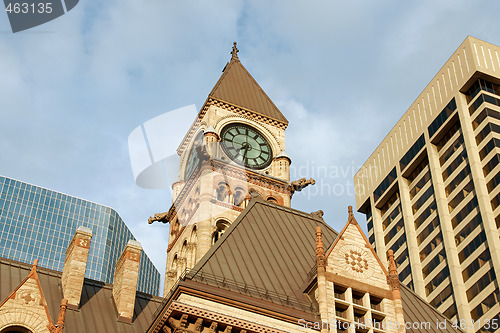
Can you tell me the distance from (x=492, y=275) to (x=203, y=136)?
137 ft

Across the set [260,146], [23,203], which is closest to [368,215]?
[260,146]

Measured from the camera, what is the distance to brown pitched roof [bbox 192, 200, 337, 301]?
34.8 m

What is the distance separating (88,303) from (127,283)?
2199mm

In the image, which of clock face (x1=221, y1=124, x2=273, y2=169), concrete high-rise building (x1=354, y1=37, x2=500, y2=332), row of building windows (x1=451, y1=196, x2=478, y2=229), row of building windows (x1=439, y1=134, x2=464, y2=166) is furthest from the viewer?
row of building windows (x1=439, y1=134, x2=464, y2=166)

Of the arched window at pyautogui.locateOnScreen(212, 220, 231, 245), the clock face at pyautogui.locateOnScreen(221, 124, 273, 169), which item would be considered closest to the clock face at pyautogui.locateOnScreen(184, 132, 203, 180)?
the clock face at pyautogui.locateOnScreen(221, 124, 273, 169)

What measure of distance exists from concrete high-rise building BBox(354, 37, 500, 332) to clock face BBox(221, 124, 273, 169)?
34.3 meters

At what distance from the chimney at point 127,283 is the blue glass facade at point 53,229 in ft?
363

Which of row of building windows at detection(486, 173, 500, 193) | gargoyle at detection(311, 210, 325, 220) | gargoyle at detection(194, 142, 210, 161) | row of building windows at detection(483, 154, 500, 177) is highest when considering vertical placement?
row of building windows at detection(483, 154, 500, 177)

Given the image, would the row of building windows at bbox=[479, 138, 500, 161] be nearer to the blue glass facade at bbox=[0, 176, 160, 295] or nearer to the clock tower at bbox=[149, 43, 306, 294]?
the clock tower at bbox=[149, 43, 306, 294]

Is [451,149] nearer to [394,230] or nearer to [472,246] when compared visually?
[394,230]

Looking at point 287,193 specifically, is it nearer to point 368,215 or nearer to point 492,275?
point 492,275

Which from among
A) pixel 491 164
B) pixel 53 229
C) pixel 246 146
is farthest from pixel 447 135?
pixel 53 229

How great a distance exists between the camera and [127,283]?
1496 inches

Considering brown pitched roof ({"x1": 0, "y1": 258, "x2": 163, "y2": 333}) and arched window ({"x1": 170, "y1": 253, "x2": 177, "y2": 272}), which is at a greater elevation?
arched window ({"x1": 170, "y1": 253, "x2": 177, "y2": 272})
